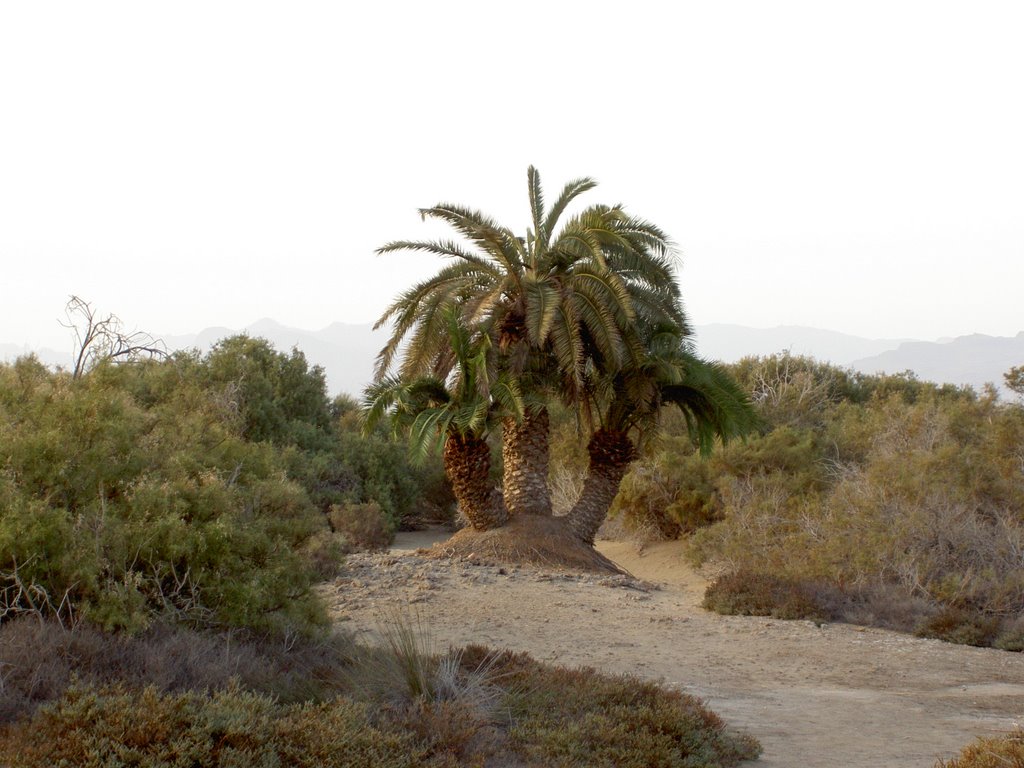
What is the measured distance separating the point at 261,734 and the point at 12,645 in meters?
1.83

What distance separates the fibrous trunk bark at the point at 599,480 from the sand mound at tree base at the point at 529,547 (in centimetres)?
52

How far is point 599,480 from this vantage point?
17203 mm

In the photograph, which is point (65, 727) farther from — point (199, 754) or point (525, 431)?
point (525, 431)

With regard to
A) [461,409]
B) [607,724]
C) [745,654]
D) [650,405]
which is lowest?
[745,654]

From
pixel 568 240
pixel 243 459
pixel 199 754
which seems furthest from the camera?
pixel 568 240

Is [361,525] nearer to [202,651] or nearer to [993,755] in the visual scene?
[202,651]

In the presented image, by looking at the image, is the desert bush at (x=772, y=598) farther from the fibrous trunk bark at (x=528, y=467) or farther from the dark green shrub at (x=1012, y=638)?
the fibrous trunk bark at (x=528, y=467)

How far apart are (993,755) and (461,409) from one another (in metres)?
11.0

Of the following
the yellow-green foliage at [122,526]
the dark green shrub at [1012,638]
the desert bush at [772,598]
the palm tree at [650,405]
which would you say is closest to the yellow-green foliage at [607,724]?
the yellow-green foliage at [122,526]

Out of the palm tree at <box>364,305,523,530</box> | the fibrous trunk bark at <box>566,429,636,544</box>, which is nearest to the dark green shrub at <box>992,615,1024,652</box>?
the fibrous trunk bark at <box>566,429,636,544</box>

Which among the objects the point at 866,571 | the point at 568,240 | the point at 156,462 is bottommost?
the point at 866,571

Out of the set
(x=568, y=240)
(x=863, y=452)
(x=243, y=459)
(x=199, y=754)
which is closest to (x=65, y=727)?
(x=199, y=754)

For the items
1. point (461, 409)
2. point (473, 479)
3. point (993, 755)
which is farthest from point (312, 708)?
point (473, 479)

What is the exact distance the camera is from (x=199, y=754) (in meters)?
4.54
